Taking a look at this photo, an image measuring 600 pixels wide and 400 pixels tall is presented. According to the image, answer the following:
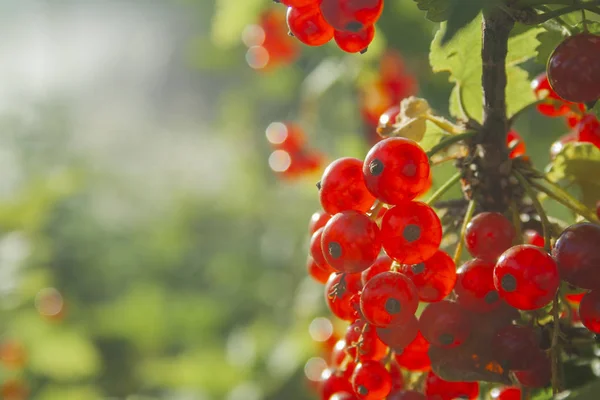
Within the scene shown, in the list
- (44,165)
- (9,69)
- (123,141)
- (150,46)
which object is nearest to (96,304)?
(44,165)

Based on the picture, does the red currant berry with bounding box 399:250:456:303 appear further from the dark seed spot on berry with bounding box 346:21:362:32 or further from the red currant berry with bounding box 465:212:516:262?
the dark seed spot on berry with bounding box 346:21:362:32

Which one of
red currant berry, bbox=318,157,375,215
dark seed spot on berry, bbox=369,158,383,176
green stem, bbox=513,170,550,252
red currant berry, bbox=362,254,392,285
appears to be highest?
dark seed spot on berry, bbox=369,158,383,176

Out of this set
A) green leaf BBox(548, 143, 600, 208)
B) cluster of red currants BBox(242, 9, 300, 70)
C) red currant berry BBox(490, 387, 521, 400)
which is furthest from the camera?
cluster of red currants BBox(242, 9, 300, 70)

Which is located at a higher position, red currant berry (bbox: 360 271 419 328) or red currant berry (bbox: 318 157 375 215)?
red currant berry (bbox: 318 157 375 215)

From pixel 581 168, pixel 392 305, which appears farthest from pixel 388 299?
pixel 581 168

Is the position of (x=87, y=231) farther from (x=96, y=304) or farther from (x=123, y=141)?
(x=123, y=141)

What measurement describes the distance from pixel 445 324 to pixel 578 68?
0.45 meters

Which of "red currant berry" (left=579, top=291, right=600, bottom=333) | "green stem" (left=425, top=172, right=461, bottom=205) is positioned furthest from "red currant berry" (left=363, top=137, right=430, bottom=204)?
"red currant berry" (left=579, top=291, right=600, bottom=333)

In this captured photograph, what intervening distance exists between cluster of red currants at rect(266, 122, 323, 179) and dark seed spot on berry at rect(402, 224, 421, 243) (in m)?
2.32

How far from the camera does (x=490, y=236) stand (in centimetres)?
118

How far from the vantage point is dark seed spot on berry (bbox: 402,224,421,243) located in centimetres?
108

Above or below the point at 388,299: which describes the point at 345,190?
above

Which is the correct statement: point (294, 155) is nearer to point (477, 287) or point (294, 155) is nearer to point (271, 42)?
point (271, 42)

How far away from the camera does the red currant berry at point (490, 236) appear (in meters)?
1.18
